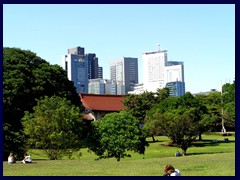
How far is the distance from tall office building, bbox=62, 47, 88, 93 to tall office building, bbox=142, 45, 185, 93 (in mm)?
28945

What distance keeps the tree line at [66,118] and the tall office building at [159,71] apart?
115008 mm

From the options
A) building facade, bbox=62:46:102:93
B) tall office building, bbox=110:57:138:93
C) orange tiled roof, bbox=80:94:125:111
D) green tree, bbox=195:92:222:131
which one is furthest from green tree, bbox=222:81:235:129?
tall office building, bbox=110:57:138:93

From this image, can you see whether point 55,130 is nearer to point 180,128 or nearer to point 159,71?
point 180,128

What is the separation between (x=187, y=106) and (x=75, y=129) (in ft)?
52.7

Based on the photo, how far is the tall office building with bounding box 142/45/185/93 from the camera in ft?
549

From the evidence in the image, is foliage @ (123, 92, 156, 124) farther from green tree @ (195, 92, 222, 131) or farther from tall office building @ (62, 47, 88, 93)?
tall office building @ (62, 47, 88, 93)

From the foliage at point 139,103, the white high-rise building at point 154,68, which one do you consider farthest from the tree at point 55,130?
the white high-rise building at point 154,68

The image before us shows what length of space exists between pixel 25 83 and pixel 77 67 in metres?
93.5

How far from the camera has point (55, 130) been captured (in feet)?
85.2

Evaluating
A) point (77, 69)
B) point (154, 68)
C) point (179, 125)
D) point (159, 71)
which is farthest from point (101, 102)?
point (159, 71)

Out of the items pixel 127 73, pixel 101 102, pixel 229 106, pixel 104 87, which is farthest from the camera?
pixel 127 73

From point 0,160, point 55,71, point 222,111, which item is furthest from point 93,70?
point 0,160

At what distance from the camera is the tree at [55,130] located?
84.4 ft

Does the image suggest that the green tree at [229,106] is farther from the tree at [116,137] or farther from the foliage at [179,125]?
the tree at [116,137]
